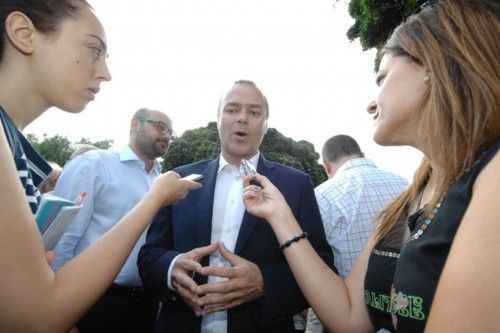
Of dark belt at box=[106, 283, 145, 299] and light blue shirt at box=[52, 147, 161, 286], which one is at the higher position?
light blue shirt at box=[52, 147, 161, 286]

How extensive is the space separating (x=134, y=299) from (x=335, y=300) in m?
2.39

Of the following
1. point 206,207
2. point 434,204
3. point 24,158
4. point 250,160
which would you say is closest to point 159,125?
point 250,160

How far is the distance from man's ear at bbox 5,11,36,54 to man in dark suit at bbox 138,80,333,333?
1533 millimetres

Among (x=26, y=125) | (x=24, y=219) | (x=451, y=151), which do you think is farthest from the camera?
(x=26, y=125)

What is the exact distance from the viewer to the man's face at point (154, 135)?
490 cm

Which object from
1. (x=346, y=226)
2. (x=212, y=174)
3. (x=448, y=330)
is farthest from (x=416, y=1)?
(x=448, y=330)

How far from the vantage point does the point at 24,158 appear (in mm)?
1426

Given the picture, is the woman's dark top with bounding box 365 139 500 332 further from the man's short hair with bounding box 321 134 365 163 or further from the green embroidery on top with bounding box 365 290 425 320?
the man's short hair with bounding box 321 134 365 163

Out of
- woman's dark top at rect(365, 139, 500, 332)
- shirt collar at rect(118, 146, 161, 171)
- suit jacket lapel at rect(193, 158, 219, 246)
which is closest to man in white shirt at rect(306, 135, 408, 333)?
suit jacket lapel at rect(193, 158, 219, 246)

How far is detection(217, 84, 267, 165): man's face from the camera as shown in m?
3.27

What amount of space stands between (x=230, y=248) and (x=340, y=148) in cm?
288

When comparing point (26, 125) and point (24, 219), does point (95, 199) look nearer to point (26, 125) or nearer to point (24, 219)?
point (26, 125)

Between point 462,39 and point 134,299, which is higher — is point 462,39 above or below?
above

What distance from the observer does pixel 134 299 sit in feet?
12.2
